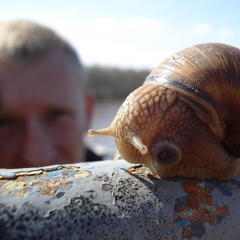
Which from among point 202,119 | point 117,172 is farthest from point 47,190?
point 202,119

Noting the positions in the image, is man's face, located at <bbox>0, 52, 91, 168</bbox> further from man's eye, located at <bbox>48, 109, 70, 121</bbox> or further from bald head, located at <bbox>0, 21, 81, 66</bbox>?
bald head, located at <bbox>0, 21, 81, 66</bbox>

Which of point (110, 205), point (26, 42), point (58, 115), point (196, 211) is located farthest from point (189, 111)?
point (26, 42)

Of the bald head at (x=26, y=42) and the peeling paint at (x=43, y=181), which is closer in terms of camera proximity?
the peeling paint at (x=43, y=181)

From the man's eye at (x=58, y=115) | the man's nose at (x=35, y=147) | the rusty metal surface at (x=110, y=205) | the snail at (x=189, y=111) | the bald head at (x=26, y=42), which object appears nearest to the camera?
the rusty metal surface at (x=110, y=205)

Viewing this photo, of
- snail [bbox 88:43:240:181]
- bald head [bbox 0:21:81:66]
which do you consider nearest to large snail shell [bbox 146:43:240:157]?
snail [bbox 88:43:240:181]

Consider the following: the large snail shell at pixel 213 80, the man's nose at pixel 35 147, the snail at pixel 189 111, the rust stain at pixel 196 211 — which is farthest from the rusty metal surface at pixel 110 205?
the man's nose at pixel 35 147

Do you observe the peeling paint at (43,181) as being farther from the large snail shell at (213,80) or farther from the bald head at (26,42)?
the bald head at (26,42)

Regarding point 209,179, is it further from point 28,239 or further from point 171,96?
point 28,239
